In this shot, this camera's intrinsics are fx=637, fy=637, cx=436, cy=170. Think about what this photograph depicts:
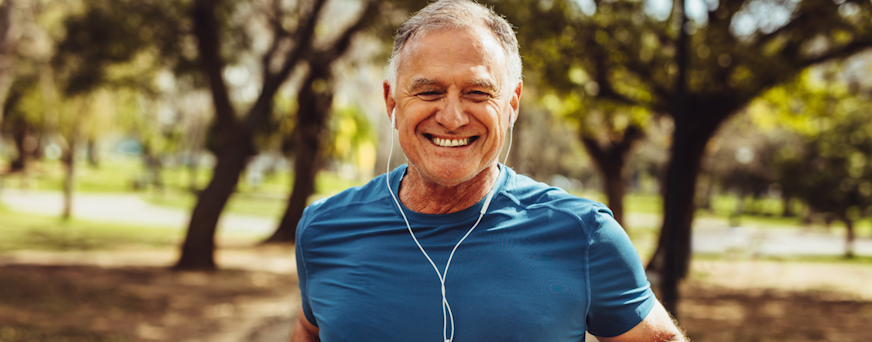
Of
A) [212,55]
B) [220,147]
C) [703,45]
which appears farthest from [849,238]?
[212,55]

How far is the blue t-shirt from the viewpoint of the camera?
155cm

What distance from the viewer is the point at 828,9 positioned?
835cm

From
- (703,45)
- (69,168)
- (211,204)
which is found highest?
(703,45)

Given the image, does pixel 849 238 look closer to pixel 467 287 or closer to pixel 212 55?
pixel 212 55

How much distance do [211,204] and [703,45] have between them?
27.6 ft

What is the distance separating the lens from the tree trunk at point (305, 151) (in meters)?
16.7

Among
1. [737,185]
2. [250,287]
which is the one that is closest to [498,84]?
[250,287]

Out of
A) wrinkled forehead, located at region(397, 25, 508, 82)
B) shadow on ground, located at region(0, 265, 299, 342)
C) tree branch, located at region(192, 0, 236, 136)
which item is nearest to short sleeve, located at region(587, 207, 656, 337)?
wrinkled forehead, located at region(397, 25, 508, 82)

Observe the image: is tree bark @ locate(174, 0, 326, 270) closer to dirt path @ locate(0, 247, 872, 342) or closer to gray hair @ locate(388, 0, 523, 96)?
dirt path @ locate(0, 247, 872, 342)

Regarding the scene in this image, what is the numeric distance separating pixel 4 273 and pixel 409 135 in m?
10.9

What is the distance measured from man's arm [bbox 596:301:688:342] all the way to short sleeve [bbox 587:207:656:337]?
17 mm

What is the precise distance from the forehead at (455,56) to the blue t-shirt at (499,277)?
13.0 inches

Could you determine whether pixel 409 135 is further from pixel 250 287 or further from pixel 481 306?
pixel 250 287

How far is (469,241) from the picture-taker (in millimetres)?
1661
